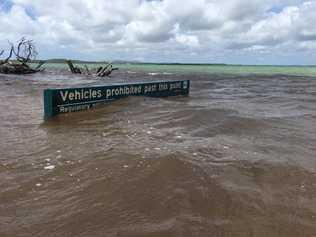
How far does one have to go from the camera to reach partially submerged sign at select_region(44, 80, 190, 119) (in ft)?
30.5

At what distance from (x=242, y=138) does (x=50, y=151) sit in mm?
3899

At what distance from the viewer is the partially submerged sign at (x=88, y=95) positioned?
9.28 meters

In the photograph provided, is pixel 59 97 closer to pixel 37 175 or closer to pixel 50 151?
pixel 50 151

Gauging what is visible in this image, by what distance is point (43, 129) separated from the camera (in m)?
7.69

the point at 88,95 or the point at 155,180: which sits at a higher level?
the point at 88,95

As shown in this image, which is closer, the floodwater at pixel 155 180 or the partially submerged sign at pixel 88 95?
the floodwater at pixel 155 180

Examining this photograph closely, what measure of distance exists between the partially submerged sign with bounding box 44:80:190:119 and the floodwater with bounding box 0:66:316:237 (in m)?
1.06

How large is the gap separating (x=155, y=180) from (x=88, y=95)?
22.2 ft

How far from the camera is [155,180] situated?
179 inches

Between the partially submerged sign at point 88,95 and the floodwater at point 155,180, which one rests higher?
the partially submerged sign at point 88,95

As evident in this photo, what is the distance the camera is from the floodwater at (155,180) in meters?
3.37

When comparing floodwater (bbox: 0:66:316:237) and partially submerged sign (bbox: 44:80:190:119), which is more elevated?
partially submerged sign (bbox: 44:80:190:119)

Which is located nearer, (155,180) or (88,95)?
(155,180)

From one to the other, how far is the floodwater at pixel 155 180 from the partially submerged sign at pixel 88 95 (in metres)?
1.06
